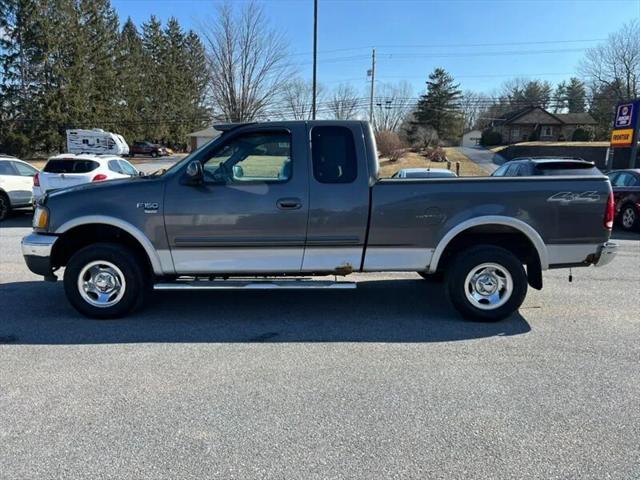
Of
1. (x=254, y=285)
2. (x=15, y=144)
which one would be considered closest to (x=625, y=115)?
(x=254, y=285)

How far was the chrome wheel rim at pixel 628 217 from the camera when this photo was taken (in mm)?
11781

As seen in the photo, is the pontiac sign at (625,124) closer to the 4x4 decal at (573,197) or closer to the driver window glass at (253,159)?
the 4x4 decal at (573,197)

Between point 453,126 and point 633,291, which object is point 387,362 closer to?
point 633,291

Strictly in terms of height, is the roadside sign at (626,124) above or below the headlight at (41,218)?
above

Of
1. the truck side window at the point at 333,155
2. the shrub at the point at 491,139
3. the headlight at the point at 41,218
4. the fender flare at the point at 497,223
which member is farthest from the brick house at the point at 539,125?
the headlight at the point at 41,218

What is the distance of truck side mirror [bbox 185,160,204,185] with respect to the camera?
181 inches

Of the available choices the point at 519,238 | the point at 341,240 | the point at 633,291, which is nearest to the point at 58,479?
the point at 341,240

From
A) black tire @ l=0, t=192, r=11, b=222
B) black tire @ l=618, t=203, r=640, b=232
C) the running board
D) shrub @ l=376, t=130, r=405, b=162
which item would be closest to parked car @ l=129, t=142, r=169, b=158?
shrub @ l=376, t=130, r=405, b=162

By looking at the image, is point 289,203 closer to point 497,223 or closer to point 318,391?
point 318,391

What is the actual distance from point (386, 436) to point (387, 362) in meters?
1.10

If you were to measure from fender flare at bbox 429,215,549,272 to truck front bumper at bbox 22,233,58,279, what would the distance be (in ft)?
12.9

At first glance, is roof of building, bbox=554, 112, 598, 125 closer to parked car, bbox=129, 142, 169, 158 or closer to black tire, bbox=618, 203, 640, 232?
parked car, bbox=129, 142, 169, 158

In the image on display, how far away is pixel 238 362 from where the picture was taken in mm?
3971

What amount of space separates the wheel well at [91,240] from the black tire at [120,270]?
0.40 feet
